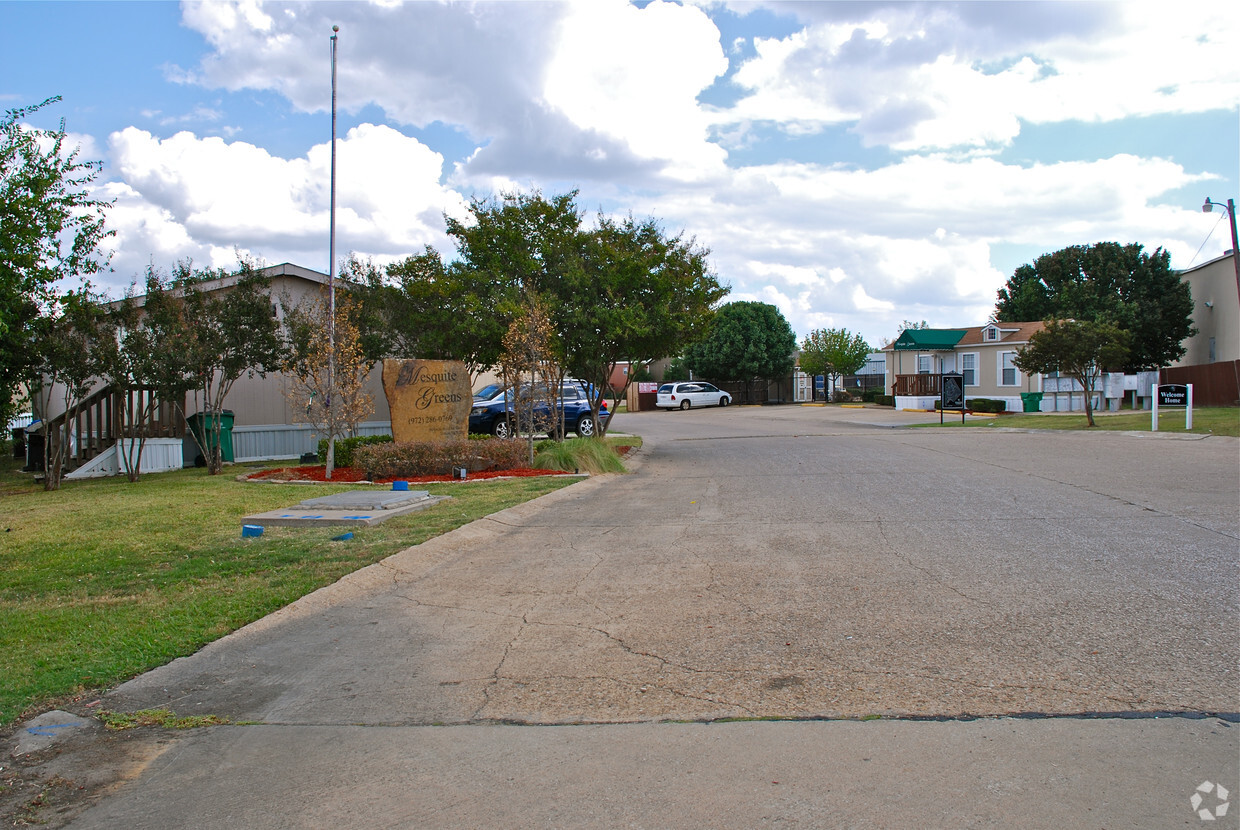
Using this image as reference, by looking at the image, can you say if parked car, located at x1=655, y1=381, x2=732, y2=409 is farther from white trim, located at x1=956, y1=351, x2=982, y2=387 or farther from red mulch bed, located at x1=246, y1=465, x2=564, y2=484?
red mulch bed, located at x1=246, y1=465, x2=564, y2=484

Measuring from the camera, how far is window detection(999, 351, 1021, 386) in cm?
4400

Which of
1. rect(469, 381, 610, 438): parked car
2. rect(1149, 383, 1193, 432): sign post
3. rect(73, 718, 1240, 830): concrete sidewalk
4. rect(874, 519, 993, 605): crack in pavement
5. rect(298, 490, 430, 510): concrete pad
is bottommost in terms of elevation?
rect(73, 718, 1240, 830): concrete sidewalk

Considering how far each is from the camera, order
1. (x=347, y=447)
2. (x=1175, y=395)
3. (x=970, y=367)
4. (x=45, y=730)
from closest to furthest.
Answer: (x=45, y=730) → (x=347, y=447) → (x=1175, y=395) → (x=970, y=367)

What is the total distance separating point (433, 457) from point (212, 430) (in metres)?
6.85

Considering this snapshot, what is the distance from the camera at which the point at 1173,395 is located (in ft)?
85.6

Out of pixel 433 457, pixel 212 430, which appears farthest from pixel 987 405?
pixel 212 430

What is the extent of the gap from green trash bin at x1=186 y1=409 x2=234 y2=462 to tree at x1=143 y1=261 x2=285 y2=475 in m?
0.12

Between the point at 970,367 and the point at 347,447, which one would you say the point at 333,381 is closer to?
the point at 347,447

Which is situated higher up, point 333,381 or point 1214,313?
Answer: point 1214,313

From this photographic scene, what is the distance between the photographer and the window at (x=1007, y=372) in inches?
1732

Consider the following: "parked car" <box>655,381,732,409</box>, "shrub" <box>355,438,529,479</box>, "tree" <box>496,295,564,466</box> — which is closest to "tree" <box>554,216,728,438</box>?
"tree" <box>496,295,564,466</box>

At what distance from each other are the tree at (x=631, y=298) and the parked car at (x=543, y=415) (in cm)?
154

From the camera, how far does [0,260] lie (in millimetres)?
13008

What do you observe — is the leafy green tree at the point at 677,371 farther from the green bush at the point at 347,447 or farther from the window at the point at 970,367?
the green bush at the point at 347,447
